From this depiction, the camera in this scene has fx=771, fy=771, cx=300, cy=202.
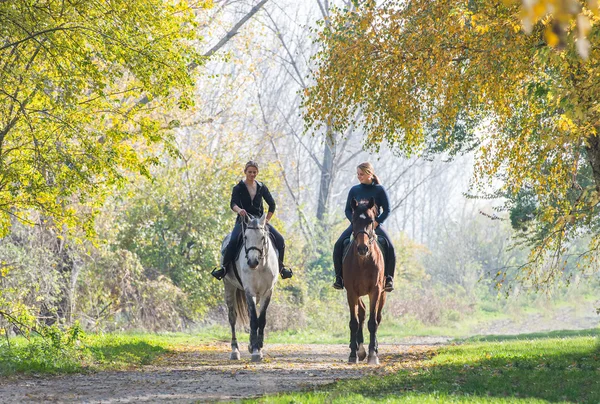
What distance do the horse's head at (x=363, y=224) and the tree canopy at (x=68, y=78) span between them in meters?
3.36

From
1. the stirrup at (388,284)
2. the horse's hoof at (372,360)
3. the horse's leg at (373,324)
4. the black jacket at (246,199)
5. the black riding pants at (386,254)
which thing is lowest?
the horse's hoof at (372,360)

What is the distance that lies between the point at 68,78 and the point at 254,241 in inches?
155

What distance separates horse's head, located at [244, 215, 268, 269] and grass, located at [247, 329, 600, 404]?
9.87 ft

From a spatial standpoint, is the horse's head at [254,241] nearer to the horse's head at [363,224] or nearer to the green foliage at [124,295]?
the horse's head at [363,224]

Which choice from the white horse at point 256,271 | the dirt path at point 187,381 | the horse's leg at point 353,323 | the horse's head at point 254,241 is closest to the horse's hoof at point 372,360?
the dirt path at point 187,381

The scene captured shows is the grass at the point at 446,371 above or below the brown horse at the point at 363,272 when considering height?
below

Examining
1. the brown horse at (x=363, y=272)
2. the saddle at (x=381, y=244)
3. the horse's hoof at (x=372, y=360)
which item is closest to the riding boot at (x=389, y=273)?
the saddle at (x=381, y=244)

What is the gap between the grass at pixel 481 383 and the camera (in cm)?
836

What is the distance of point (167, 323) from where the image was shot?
24.8m

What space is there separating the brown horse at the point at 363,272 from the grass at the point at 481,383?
2.96 feet

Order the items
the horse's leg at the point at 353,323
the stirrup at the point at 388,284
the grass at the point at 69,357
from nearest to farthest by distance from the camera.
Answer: the grass at the point at 69,357 → the horse's leg at the point at 353,323 → the stirrup at the point at 388,284

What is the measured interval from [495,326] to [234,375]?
3489 centimetres

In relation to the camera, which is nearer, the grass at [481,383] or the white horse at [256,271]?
the grass at [481,383]

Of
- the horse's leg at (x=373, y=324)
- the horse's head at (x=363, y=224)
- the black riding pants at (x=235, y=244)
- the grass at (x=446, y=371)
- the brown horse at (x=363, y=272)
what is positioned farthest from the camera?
the black riding pants at (x=235, y=244)
